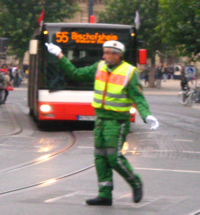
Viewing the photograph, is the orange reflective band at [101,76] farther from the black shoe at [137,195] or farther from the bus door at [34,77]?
the bus door at [34,77]

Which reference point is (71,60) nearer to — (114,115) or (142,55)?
(142,55)

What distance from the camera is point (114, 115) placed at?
5.70 metres

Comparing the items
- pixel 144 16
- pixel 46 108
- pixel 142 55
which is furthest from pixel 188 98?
pixel 144 16

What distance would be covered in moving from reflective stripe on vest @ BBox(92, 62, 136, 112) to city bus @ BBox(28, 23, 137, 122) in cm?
739

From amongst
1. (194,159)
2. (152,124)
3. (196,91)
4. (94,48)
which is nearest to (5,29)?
(196,91)

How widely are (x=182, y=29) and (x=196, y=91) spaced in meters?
3.55

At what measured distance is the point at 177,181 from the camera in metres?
7.39

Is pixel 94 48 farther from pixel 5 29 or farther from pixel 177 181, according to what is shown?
pixel 5 29

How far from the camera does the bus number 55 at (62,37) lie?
13.3 m

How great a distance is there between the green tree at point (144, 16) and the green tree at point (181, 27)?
13446 mm

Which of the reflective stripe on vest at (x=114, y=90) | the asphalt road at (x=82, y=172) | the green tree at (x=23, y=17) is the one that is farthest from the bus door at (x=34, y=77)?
the green tree at (x=23, y=17)

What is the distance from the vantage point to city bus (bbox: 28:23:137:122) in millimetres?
13211

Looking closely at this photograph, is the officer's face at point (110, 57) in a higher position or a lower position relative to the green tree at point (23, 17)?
lower

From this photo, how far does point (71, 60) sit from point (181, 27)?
45.3 feet
